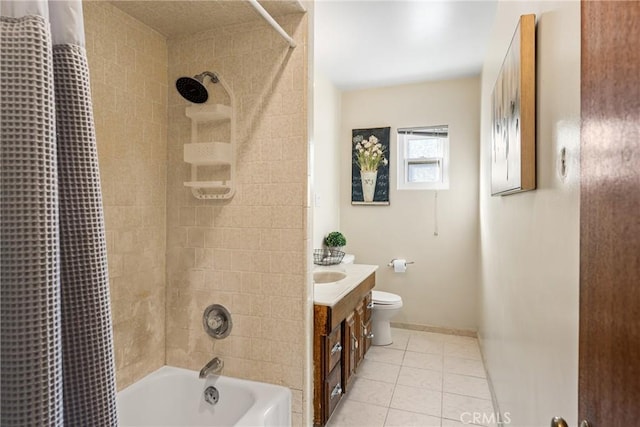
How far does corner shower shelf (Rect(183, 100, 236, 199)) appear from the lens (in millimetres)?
1648

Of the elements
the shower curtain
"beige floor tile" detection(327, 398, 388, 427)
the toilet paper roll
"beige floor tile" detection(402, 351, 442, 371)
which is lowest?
"beige floor tile" detection(327, 398, 388, 427)

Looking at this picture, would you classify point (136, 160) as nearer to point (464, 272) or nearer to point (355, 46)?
point (355, 46)

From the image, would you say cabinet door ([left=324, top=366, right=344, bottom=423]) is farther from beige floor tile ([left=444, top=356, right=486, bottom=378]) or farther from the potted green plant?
the potted green plant

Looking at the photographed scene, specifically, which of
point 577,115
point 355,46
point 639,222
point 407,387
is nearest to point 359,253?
point 407,387

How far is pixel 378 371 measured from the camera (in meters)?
2.82

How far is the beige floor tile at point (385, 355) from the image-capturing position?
3025 millimetres

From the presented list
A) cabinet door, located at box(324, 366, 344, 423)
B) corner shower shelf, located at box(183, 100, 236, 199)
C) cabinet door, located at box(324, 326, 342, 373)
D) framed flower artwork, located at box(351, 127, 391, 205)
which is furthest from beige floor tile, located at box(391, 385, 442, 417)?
framed flower artwork, located at box(351, 127, 391, 205)

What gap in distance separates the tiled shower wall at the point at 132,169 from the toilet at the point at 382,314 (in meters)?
1.95

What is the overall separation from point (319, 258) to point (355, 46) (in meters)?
1.84

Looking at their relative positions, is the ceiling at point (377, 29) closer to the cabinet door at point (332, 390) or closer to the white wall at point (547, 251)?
the white wall at point (547, 251)

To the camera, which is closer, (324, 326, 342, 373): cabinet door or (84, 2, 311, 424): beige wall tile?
(84, 2, 311, 424): beige wall tile

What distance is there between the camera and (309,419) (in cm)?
167

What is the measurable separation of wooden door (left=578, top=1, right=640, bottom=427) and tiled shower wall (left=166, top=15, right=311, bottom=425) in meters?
1.13

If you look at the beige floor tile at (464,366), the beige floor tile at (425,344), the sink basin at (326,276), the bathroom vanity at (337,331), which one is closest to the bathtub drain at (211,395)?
the bathroom vanity at (337,331)
